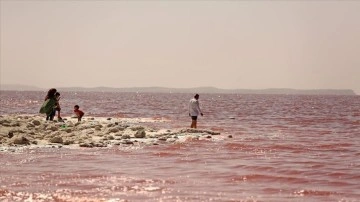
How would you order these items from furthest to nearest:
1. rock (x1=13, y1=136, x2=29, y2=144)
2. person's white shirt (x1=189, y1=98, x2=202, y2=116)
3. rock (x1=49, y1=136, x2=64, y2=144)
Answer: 1. person's white shirt (x1=189, y1=98, x2=202, y2=116)
2. rock (x1=49, y1=136, x2=64, y2=144)
3. rock (x1=13, y1=136, x2=29, y2=144)

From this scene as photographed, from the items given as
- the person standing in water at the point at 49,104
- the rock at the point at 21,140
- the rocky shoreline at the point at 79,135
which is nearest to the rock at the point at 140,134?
the rocky shoreline at the point at 79,135

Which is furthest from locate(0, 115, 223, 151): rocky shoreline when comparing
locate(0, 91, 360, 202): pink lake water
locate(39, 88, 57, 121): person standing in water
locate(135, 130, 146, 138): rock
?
locate(39, 88, 57, 121): person standing in water

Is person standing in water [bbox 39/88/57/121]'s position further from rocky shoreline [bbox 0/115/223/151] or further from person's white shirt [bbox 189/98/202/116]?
person's white shirt [bbox 189/98/202/116]

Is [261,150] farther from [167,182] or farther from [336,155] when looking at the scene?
[167,182]

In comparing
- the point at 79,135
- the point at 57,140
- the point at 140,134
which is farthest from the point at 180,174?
the point at 140,134

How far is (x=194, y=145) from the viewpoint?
18.0 meters

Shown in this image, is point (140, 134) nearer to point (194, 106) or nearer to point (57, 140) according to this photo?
point (57, 140)

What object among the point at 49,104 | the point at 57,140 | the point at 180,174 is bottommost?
the point at 180,174

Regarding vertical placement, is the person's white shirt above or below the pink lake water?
above

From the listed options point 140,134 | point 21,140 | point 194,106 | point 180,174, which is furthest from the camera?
point 194,106

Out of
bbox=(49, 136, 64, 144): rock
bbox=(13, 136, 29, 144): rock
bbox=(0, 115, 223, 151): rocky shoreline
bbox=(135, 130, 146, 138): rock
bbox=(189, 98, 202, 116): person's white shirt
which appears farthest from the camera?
bbox=(189, 98, 202, 116): person's white shirt

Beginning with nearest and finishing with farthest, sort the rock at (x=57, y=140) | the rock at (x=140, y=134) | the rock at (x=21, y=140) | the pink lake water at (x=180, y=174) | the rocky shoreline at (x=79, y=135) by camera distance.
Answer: the pink lake water at (x=180, y=174)
the rock at (x=21, y=140)
the rocky shoreline at (x=79, y=135)
the rock at (x=57, y=140)
the rock at (x=140, y=134)

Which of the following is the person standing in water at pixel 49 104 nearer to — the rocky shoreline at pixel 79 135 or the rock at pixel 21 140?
the rocky shoreline at pixel 79 135

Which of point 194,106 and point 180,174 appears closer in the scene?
point 180,174
